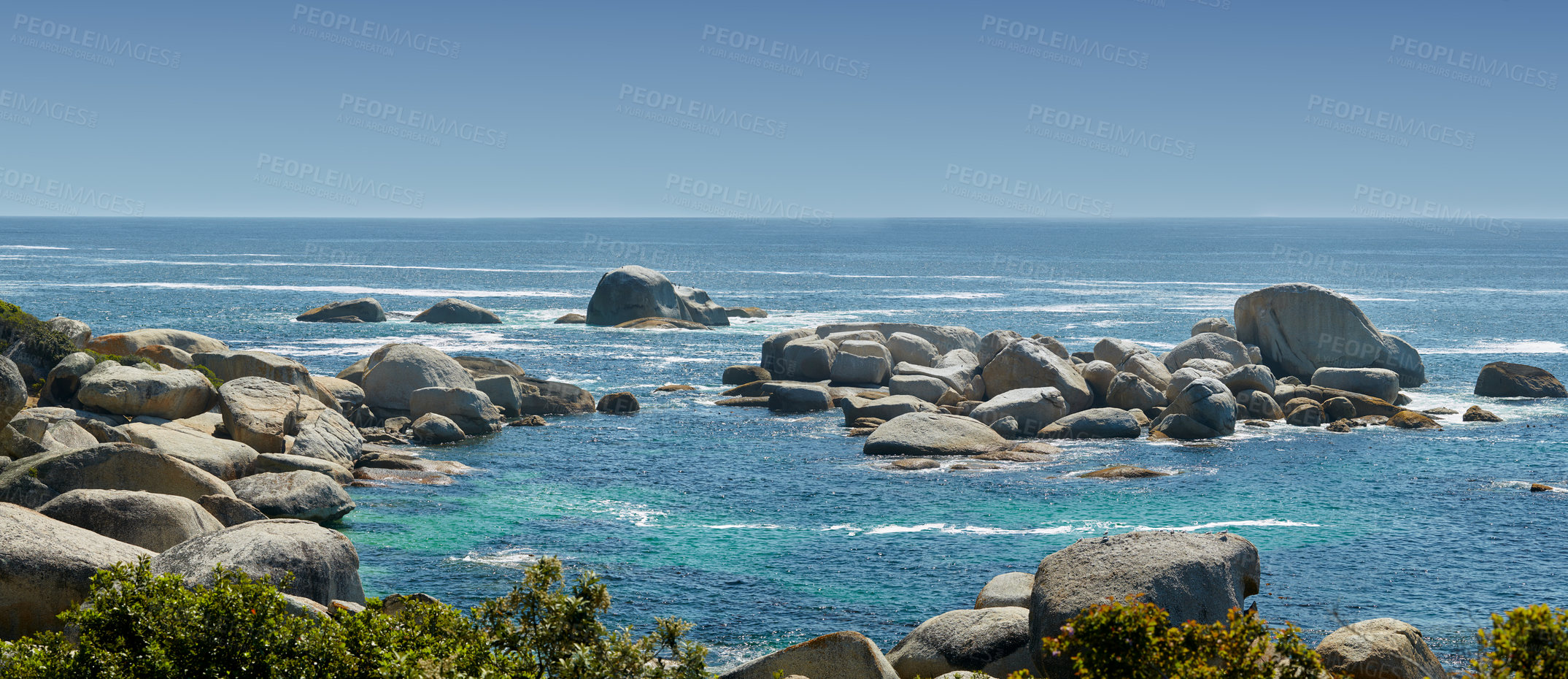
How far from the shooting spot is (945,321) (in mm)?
86250

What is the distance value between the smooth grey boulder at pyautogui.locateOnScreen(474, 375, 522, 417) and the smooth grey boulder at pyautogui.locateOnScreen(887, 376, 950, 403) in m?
15.0

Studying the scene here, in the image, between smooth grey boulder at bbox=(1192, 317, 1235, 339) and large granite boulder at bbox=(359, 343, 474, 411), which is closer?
large granite boulder at bbox=(359, 343, 474, 411)

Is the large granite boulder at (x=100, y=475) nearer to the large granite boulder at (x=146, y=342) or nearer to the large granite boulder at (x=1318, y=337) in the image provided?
the large granite boulder at (x=146, y=342)

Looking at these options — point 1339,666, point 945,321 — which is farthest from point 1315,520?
point 945,321

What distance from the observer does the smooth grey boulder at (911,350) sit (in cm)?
5519

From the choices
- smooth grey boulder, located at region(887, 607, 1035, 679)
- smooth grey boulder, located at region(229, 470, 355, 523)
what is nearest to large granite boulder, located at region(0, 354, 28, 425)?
smooth grey boulder, located at region(229, 470, 355, 523)

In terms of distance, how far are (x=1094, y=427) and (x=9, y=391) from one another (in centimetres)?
3259

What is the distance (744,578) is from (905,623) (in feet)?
14.1

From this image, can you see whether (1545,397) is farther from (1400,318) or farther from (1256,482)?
(1400,318)

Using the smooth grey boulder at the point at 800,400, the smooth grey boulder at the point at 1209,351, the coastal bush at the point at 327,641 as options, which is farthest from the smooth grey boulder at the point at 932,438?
the coastal bush at the point at 327,641

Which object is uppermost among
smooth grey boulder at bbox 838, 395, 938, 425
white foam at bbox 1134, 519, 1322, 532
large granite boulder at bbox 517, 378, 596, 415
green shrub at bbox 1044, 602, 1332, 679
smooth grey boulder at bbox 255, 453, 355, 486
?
green shrub at bbox 1044, 602, 1332, 679

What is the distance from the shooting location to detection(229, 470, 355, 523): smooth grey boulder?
88.4ft

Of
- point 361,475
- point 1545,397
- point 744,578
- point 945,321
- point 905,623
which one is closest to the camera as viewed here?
point 905,623

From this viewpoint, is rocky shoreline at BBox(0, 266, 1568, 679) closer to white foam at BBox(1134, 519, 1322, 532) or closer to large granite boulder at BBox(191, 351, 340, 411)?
large granite boulder at BBox(191, 351, 340, 411)
